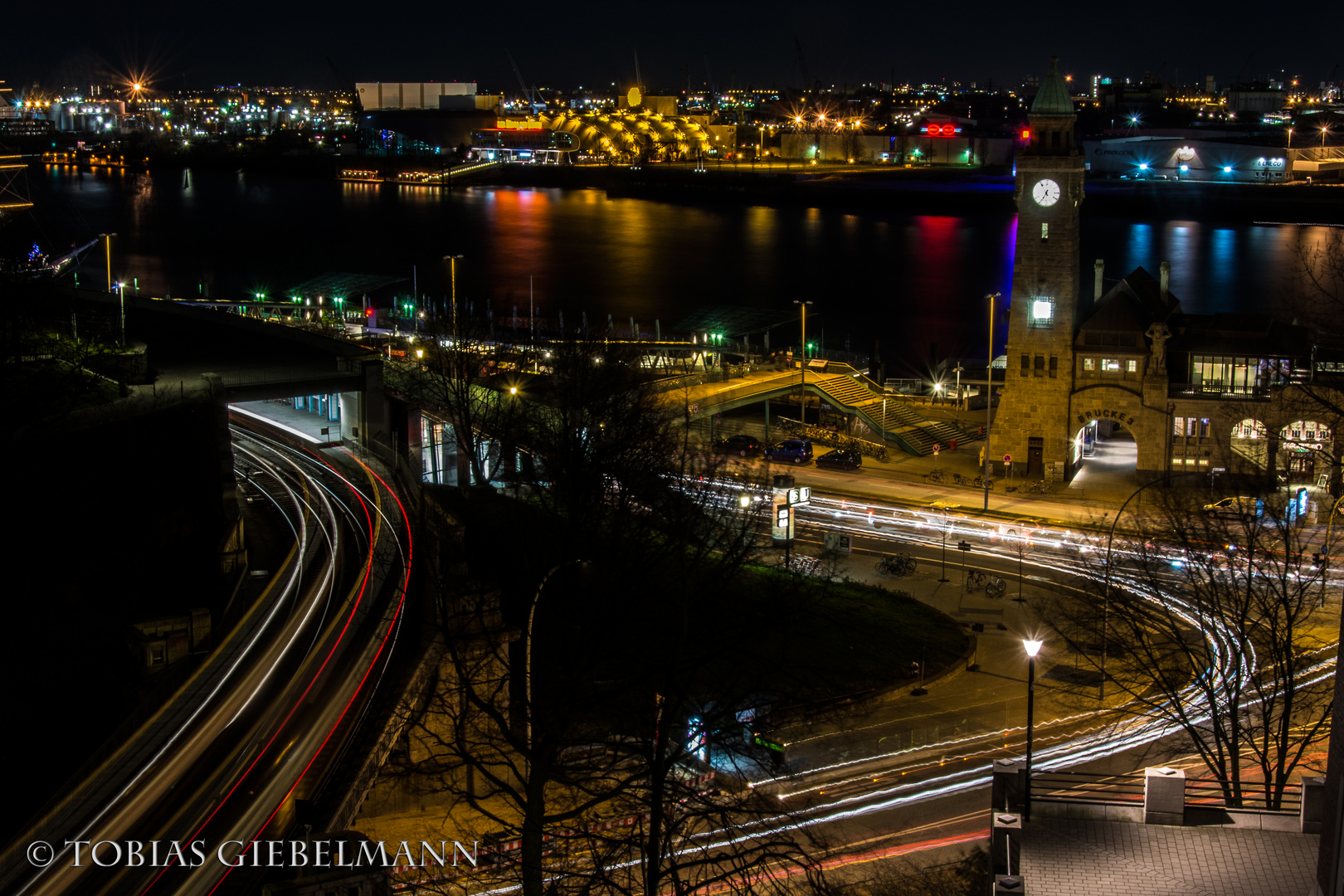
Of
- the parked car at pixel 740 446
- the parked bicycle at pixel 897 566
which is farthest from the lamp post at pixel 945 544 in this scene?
the parked car at pixel 740 446

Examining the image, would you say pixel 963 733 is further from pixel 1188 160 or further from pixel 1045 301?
pixel 1188 160

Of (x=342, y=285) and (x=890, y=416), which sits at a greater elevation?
(x=342, y=285)

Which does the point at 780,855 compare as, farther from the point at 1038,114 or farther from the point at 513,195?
the point at 513,195

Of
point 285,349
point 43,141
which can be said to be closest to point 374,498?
point 285,349

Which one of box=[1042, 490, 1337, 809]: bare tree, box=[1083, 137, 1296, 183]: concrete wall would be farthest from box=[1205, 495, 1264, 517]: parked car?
box=[1083, 137, 1296, 183]: concrete wall

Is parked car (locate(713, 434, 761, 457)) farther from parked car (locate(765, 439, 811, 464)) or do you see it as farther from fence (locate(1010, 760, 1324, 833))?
fence (locate(1010, 760, 1324, 833))

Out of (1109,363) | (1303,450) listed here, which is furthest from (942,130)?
(1303,450)
